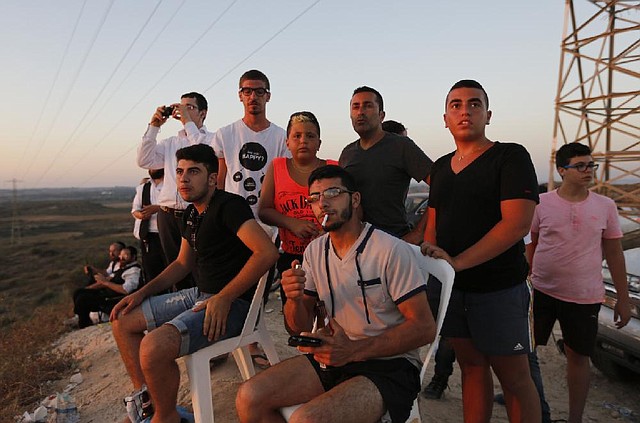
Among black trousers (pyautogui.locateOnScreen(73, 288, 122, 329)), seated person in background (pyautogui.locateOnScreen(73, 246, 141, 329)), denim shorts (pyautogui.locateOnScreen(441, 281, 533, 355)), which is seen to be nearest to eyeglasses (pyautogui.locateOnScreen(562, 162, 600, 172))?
denim shorts (pyautogui.locateOnScreen(441, 281, 533, 355))

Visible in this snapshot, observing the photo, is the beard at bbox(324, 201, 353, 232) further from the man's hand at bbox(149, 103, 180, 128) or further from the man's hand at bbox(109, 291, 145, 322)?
the man's hand at bbox(149, 103, 180, 128)

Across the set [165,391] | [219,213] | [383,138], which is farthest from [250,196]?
[165,391]

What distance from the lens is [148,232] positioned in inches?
199

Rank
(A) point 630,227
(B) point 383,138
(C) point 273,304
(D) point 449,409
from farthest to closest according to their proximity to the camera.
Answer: (A) point 630,227
(C) point 273,304
(D) point 449,409
(B) point 383,138

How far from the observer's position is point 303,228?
3074 millimetres

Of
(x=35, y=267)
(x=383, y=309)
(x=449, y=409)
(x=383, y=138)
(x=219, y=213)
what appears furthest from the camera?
(x=35, y=267)

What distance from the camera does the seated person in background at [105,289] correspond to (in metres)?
7.14

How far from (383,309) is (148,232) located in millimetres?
3575

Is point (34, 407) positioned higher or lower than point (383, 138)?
lower

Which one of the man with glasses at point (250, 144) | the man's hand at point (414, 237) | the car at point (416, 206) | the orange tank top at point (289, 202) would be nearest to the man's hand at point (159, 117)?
the man with glasses at point (250, 144)

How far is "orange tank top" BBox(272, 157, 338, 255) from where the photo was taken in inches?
129

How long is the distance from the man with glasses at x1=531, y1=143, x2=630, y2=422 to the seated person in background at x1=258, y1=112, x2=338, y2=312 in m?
1.66

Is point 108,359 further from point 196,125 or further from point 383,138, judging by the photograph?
point 383,138

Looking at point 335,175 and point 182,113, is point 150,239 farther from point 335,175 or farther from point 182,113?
point 335,175
